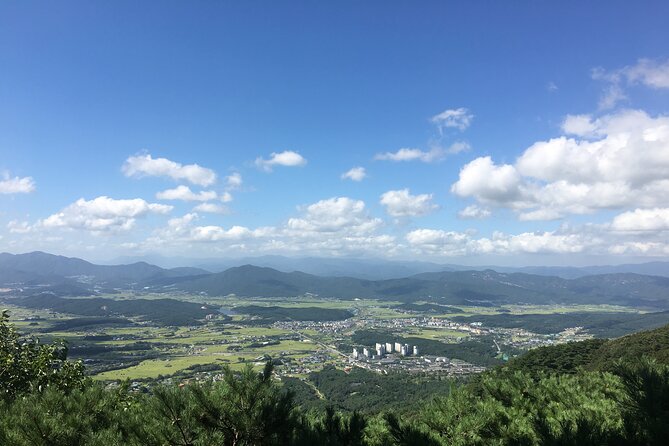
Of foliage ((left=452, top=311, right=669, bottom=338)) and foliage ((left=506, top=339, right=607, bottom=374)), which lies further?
foliage ((left=452, top=311, right=669, bottom=338))

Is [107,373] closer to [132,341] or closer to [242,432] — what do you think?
[132,341]

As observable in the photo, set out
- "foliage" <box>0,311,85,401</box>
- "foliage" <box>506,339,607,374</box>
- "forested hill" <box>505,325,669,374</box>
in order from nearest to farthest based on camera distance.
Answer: "foliage" <box>0,311,85,401</box>, "forested hill" <box>505,325,669,374</box>, "foliage" <box>506,339,607,374</box>

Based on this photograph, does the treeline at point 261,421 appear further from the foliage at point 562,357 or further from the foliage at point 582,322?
the foliage at point 582,322

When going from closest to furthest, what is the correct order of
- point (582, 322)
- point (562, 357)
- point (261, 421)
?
point (261, 421) → point (562, 357) → point (582, 322)

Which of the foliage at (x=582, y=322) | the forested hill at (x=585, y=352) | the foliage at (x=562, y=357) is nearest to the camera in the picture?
the forested hill at (x=585, y=352)

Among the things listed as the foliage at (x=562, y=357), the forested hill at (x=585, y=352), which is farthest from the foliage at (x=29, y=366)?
the foliage at (x=562, y=357)

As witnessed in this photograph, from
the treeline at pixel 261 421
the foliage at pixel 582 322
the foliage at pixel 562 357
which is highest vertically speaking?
the treeline at pixel 261 421

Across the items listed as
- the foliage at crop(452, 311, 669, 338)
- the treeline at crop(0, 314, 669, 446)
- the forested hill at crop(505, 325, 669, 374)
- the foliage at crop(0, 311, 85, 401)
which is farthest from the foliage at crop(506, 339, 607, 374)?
the foliage at crop(452, 311, 669, 338)

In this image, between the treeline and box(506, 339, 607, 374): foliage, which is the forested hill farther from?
the treeline


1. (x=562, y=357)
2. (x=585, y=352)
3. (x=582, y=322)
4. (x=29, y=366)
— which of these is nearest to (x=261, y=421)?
(x=29, y=366)

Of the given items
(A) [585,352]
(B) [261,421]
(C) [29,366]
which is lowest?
(A) [585,352]

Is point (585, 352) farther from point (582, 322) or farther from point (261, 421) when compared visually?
point (582, 322)

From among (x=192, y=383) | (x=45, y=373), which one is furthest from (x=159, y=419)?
(x=45, y=373)
